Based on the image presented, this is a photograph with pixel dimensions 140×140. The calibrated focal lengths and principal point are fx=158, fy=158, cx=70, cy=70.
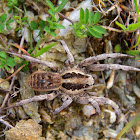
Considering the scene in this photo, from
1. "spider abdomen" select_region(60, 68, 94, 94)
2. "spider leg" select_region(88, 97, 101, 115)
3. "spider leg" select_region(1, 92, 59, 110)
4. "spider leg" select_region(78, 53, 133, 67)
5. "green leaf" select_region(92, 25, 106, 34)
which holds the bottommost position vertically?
"spider leg" select_region(88, 97, 101, 115)

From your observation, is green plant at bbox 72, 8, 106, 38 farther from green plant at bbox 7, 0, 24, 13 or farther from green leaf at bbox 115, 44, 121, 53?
green plant at bbox 7, 0, 24, 13

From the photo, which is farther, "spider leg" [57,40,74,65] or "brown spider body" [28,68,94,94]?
"spider leg" [57,40,74,65]

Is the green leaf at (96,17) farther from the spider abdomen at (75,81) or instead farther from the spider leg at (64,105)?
the spider leg at (64,105)

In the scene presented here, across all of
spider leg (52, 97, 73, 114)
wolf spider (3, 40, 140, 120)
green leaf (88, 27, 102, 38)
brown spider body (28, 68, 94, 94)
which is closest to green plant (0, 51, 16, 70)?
brown spider body (28, 68, 94, 94)

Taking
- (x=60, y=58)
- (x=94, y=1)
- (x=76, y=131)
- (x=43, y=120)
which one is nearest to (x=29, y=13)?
(x=60, y=58)

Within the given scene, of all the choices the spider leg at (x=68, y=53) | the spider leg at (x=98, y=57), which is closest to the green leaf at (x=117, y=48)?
the spider leg at (x=98, y=57)

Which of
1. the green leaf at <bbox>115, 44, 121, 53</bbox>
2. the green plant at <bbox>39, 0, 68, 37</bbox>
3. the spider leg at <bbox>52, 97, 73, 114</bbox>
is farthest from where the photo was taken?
the green leaf at <bbox>115, 44, 121, 53</bbox>

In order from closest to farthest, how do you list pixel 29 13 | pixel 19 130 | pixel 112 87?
pixel 19 130 → pixel 29 13 → pixel 112 87

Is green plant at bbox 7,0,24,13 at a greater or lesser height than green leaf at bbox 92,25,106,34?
greater

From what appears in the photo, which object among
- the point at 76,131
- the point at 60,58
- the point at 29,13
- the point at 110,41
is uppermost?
the point at 29,13

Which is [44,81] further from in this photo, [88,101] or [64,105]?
[88,101]

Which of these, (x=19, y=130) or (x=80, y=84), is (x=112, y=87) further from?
(x=19, y=130)
